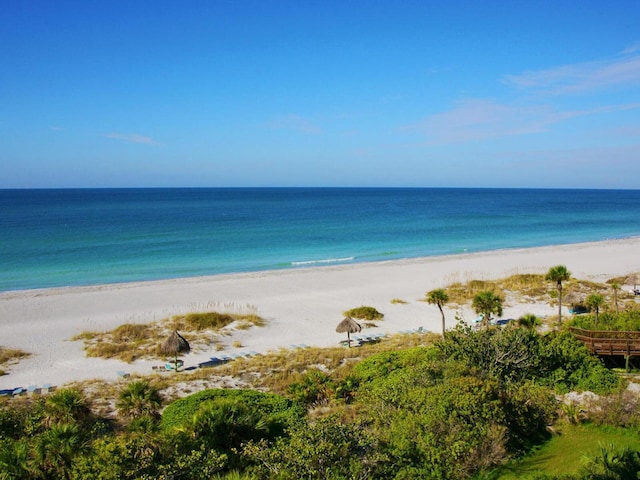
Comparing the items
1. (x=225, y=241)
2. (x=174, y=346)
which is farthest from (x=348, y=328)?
(x=225, y=241)

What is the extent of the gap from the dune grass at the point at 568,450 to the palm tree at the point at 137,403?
828 centimetres

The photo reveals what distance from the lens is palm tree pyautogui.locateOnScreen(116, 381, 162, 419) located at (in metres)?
12.1

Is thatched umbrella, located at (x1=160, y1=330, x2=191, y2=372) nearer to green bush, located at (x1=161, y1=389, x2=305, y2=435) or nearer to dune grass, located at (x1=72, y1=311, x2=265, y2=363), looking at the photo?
dune grass, located at (x1=72, y1=311, x2=265, y2=363)

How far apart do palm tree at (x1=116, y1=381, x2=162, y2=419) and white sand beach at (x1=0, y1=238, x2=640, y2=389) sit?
428cm

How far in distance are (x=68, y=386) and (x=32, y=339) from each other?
7223 millimetres

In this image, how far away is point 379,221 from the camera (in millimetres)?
77125

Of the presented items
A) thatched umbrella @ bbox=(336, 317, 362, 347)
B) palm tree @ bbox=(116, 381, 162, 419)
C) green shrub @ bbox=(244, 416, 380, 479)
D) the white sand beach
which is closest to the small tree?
the white sand beach

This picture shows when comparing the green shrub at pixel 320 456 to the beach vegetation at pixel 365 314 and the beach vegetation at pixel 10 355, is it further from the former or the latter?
the beach vegetation at pixel 365 314

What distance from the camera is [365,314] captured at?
76.8ft

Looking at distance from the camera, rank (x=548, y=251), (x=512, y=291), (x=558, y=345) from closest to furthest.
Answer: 1. (x=558, y=345)
2. (x=512, y=291)
3. (x=548, y=251)

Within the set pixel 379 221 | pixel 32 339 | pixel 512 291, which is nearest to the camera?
pixel 32 339

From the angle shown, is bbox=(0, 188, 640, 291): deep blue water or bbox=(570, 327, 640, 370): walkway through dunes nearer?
bbox=(570, 327, 640, 370): walkway through dunes

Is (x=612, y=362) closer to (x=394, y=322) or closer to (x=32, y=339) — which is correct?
(x=394, y=322)

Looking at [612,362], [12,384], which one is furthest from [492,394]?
[12,384]
